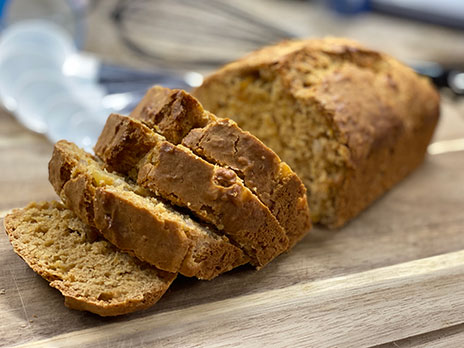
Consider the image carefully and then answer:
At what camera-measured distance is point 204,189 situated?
2.07 m

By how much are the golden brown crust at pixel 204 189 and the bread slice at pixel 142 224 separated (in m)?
0.06

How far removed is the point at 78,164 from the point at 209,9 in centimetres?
392

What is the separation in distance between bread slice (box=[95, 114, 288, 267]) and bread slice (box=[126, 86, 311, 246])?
0.07m

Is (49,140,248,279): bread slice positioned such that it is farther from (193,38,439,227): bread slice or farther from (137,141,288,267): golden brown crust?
(193,38,439,227): bread slice

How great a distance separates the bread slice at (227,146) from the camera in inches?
85.4

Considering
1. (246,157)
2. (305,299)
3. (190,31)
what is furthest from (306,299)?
(190,31)

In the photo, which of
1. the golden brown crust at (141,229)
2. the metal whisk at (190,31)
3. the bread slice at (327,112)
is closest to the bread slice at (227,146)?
the golden brown crust at (141,229)

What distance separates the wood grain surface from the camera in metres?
2.00

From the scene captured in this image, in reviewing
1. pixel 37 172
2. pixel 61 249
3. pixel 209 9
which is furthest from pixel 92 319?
pixel 209 9

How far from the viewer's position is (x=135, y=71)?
4.14m

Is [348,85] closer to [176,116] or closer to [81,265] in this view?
[176,116]

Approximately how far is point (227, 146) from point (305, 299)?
2.17ft

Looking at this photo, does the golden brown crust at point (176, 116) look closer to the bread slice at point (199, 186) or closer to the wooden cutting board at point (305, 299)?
the bread slice at point (199, 186)

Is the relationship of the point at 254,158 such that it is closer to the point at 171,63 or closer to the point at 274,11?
the point at 171,63
